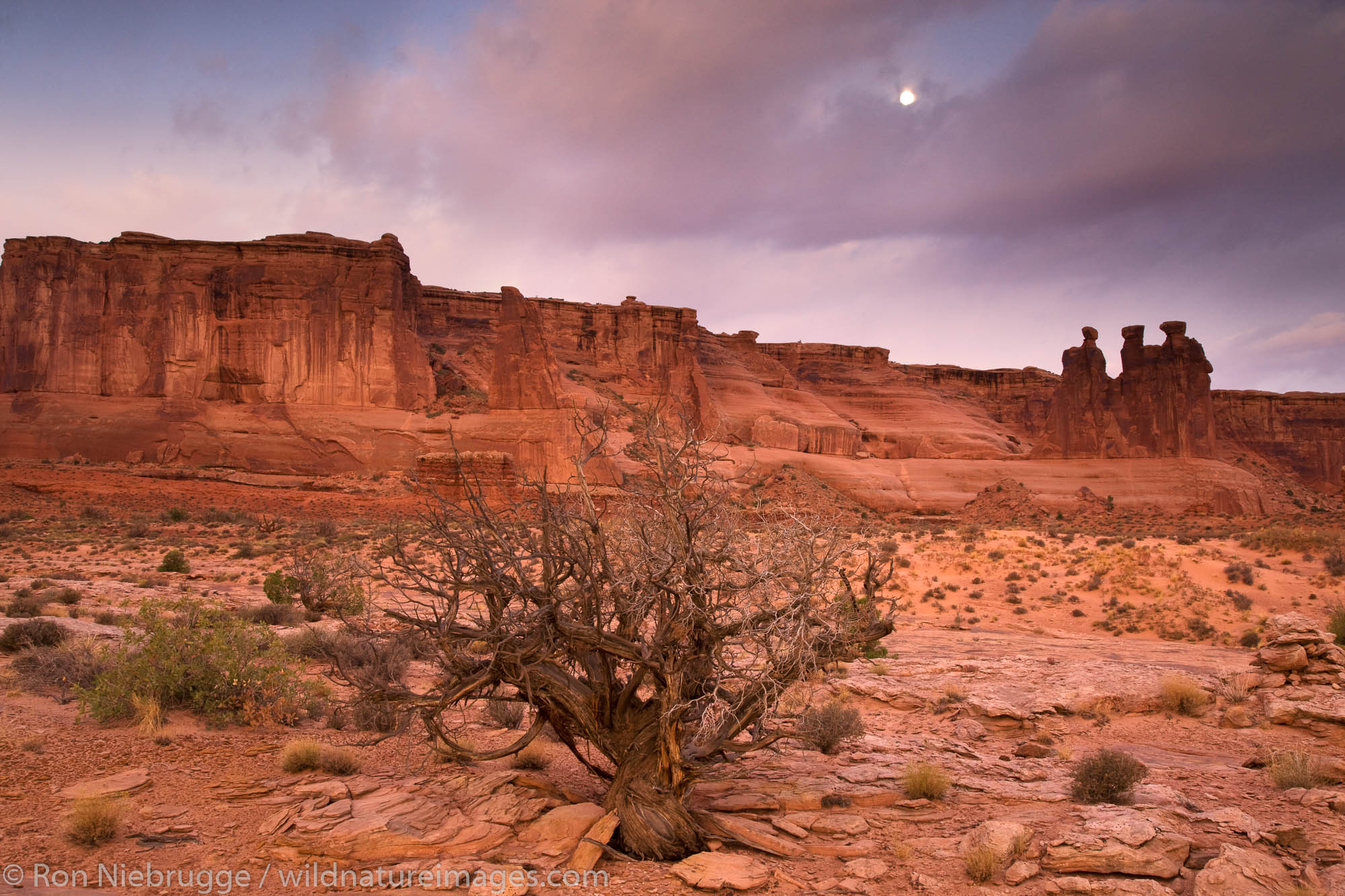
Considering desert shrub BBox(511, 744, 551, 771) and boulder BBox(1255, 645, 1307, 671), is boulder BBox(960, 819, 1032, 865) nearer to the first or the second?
desert shrub BBox(511, 744, 551, 771)

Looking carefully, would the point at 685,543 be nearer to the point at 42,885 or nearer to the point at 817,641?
the point at 817,641

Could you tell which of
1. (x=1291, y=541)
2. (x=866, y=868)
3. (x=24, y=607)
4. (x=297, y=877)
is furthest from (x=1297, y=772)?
(x=1291, y=541)

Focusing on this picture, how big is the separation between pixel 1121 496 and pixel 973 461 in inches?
447

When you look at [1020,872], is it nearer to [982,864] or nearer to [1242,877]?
[982,864]

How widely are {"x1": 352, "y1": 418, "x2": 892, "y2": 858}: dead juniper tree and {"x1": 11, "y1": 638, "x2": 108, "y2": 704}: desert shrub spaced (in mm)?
4847

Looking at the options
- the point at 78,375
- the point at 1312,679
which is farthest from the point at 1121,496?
the point at 78,375

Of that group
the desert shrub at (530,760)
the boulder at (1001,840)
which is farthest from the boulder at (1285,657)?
the desert shrub at (530,760)

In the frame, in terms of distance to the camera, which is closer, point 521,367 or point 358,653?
point 358,653

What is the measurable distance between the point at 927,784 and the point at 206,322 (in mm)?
57298

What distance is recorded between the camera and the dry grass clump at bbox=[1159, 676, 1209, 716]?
10781mm

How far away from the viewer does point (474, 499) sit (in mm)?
6523

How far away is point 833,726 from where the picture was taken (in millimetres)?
9188

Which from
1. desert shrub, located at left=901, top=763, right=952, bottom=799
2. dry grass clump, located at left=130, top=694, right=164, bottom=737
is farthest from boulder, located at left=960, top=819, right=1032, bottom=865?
dry grass clump, located at left=130, top=694, right=164, bottom=737

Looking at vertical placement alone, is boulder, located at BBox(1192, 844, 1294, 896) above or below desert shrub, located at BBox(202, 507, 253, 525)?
below
